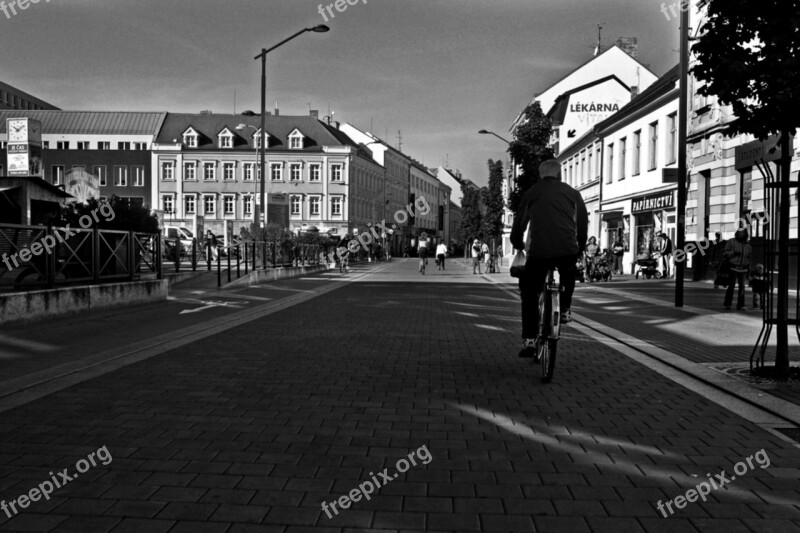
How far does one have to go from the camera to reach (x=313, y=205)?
83.4 meters

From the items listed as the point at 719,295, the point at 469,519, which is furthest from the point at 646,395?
the point at 719,295

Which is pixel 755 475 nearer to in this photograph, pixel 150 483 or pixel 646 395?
pixel 646 395

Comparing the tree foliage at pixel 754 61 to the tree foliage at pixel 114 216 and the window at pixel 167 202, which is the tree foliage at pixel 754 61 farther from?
the window at pixel 167 202

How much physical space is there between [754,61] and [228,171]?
78850 millimetres

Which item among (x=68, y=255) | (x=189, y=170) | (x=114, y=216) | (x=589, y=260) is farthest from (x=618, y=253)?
(x=189, y=170)

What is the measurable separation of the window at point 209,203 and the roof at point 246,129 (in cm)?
534

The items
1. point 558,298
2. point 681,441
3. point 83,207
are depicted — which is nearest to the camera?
point 681,441

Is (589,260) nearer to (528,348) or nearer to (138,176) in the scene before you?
(528,348)

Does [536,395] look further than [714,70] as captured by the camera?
No

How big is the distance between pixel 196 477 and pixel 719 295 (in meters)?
17.5

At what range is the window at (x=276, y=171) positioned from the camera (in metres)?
82.8

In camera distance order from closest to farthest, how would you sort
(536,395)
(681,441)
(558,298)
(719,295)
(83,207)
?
(681,441) < (536,395) < (558,298) < (83,207) < (719,295)

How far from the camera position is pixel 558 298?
6590mm

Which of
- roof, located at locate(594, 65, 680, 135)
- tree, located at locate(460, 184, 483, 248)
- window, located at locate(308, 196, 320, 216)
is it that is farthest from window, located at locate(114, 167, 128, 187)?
roof, located at locate(594, 65, 680, 135)
